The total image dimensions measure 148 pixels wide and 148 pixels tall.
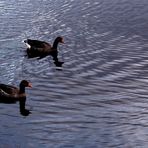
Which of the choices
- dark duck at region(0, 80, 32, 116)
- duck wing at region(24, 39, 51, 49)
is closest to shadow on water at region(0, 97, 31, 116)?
dark duck at region(0, 80, 32, 116)

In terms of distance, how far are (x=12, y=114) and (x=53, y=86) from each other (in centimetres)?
455

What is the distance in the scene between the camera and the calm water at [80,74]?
85.9 feet

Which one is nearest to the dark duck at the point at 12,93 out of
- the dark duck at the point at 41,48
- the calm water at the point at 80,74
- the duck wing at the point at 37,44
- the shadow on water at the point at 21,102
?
the shadow on water at the point at 21,102

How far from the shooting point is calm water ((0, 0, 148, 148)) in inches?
1030

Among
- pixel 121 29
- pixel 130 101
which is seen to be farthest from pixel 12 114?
pixel 121 29

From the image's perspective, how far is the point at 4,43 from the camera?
41375 mm

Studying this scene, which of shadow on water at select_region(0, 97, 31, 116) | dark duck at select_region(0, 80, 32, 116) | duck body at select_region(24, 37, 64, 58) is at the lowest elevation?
shadow on water at select_region(0, 97, 31, 116)

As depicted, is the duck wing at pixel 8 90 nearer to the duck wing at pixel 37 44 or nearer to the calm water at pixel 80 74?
the calm water at pixel 80 74

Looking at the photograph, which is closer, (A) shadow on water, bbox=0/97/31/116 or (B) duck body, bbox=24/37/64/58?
(A) shadow on water, bbox=0/97/31/116

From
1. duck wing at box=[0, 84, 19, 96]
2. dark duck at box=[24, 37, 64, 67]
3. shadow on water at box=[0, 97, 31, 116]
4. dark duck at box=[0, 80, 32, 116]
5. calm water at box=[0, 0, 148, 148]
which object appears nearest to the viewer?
calm water at box=[0, 0, 148, 148]

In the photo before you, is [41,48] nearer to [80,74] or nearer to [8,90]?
[80,74]

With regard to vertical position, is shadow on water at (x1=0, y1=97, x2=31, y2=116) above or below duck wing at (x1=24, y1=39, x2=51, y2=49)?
below

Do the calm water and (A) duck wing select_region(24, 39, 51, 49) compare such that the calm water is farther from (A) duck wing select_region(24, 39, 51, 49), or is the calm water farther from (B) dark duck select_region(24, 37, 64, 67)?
(A) duck wing select_region(24, 39, 51, 49)

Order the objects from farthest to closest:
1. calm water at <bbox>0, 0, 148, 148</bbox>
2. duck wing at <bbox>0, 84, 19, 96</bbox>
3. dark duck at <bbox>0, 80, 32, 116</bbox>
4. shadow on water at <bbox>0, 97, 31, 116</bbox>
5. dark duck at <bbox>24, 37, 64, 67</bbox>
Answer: dark duck at <bbox>24, 37, 64, 67</bbox>
duck wing at <bbox>0, 84, 19, 96</bbox>
dark duck at <bbox>0, 80, 32, 116</bbox>
shadow on water at <bbox>0, 97, 31, 116</bbox>
calm water at <bbox>0, 0, 148, 148</bbox>
